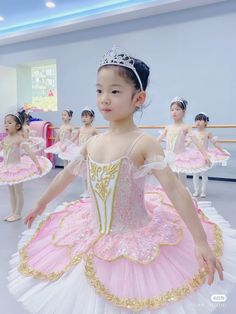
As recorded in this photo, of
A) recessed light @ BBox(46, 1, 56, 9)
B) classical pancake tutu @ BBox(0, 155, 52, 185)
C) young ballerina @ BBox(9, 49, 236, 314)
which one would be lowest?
classical pancake tutu @ BBox(0, 155, 52, 185)

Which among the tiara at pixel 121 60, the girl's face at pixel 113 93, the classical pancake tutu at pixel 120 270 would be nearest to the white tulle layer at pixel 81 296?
the classical pancake tutu at pixel 120 270

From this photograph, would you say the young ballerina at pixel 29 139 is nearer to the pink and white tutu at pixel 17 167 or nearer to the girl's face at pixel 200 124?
the pink and white tutu at pixel 17 167

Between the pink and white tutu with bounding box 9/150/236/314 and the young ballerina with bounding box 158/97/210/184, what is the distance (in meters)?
1.76

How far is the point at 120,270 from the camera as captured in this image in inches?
28.8

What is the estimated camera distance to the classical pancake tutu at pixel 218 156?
3.14 meters

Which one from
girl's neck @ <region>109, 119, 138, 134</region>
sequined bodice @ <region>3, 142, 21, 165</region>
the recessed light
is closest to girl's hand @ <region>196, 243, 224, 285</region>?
girl's neck @ <region>109, 119, 138, 134</region>

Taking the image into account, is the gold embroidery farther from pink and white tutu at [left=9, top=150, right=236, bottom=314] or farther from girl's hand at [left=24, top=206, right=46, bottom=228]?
girl's hand at [left=24, top=206, right=46, bottom=228]

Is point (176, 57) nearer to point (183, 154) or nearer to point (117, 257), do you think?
point (183, 154)

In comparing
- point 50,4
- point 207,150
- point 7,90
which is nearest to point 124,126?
point 207,150

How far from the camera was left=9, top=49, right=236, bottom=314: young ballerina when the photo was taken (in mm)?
697

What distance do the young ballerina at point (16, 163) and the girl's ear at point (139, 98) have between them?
1677 mm

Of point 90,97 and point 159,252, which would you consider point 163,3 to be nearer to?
point 90,97

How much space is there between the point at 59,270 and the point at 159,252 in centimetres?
25

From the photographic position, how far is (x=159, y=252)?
0.77m
